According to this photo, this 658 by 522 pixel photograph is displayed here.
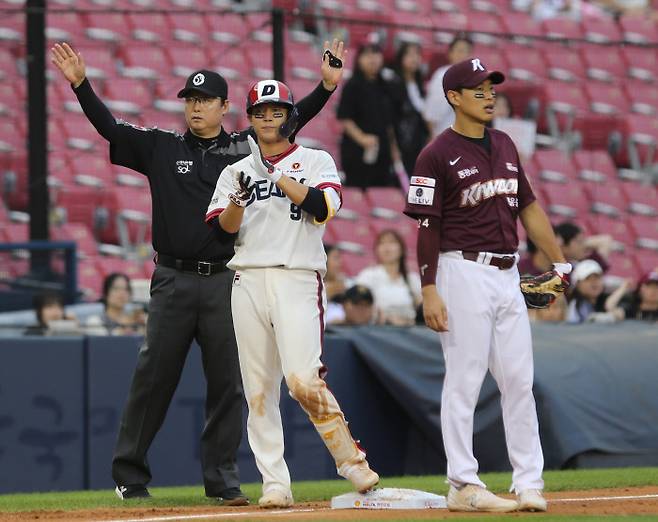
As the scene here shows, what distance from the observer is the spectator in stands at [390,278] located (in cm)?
1093

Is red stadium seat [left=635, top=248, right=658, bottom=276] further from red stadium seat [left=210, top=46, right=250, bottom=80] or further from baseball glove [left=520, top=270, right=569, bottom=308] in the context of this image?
baseball glove [left=520, top=270, right=569, bottom=308]

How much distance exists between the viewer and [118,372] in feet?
30.6

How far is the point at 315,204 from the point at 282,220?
0.82ft

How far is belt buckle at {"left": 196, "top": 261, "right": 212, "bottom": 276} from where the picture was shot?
7.03m

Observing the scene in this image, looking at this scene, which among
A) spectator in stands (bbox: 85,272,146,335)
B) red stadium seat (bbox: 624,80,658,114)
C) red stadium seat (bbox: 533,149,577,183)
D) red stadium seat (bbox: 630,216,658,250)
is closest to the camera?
spectator in stands (bbox: 85,272,146,335)

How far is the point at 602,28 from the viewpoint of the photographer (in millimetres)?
17766

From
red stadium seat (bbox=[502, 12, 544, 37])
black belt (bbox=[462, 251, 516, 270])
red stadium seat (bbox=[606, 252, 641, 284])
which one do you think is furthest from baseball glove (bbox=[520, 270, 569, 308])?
red stadium seat (bbox=[502, 12, 544, 37])

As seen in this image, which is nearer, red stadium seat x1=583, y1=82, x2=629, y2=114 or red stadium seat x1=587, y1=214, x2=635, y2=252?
red stadium seat x1=587, y1=214, x2=635, y2=252

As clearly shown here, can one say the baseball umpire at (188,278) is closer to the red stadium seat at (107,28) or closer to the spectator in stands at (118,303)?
the spectator in stands at (118,303)

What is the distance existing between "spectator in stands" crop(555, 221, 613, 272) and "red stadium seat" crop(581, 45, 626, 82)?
1564 mm

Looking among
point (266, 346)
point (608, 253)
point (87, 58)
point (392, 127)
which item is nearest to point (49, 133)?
point (87, 58)

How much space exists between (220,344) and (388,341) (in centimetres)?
307

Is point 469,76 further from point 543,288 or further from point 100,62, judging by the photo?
point 100,62

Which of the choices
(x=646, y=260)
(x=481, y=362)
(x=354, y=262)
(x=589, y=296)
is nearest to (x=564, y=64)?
(x=646, y=260)
